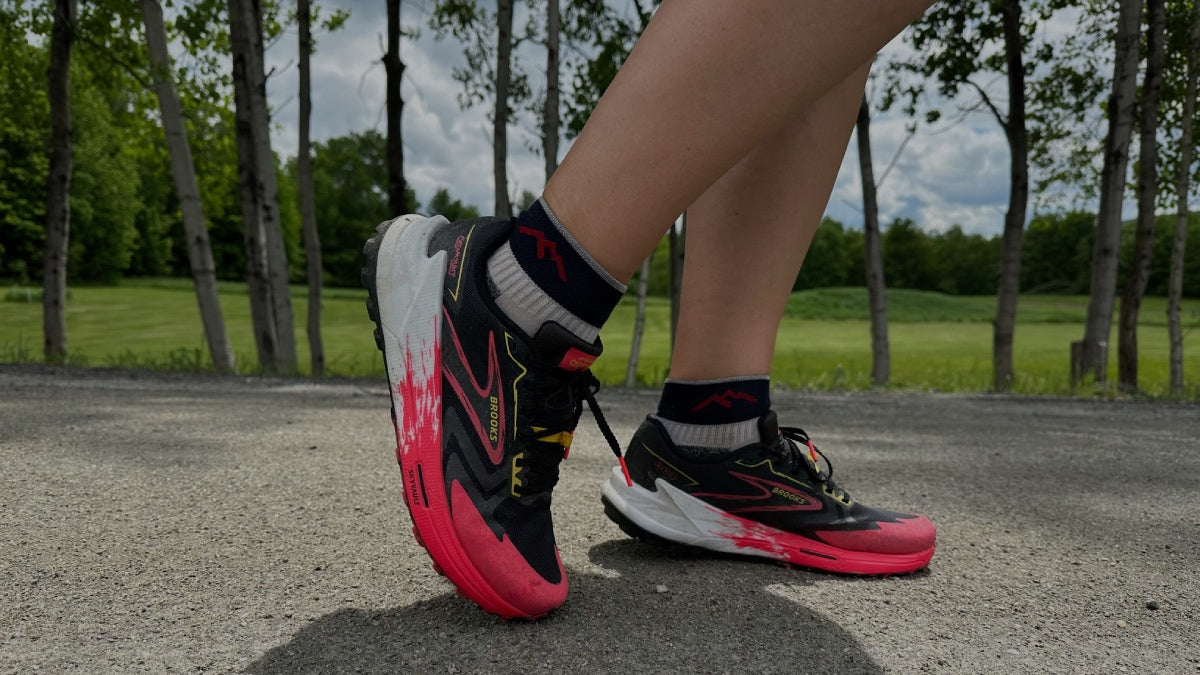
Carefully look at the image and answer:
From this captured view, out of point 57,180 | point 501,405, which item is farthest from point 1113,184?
point 57,180

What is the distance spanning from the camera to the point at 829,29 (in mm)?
809

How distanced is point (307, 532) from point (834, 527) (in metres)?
0.83

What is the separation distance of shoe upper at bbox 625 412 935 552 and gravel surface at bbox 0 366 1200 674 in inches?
2.8

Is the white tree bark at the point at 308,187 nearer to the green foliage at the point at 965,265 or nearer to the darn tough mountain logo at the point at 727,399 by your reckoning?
the darn tough mountain logo at the point at 727,399

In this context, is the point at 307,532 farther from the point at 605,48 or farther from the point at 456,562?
the point at 605,48

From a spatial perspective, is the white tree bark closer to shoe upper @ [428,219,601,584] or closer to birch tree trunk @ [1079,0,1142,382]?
shoe upper @ [428,219,601,584]

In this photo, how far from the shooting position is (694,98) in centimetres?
82

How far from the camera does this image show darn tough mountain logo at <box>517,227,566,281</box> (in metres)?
0.90

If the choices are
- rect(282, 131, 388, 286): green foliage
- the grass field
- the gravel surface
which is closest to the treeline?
the grass field

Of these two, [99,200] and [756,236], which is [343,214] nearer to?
[99,200]

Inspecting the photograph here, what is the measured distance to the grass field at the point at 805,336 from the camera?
771 cm

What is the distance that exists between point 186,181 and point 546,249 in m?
6.36

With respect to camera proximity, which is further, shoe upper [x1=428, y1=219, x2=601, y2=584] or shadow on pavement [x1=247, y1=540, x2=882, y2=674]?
shoe upper [x1=428, y1=219, x2=601, y2=584]

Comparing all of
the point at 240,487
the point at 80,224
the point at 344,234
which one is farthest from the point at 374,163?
the point at 240,487
